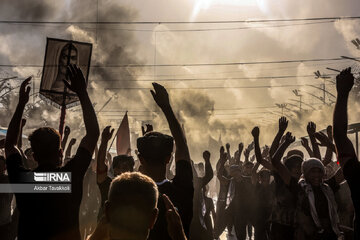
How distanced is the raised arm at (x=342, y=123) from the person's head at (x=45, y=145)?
184 centimetres

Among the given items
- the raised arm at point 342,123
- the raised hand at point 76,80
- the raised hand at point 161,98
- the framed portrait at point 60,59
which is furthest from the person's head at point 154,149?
the framed portrait at point 60,59

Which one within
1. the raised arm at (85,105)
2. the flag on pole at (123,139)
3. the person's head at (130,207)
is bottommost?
the person's head at (130,207)

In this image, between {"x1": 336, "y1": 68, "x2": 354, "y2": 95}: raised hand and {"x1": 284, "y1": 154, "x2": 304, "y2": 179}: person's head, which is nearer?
{"x1": 336, "y1": 68, "x2": 354, "y2": 95}: raised hand

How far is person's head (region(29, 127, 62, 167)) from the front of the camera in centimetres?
262

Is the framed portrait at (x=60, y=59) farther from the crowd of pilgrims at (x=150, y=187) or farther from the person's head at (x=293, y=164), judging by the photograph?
the person's head at (x=293, y=164)

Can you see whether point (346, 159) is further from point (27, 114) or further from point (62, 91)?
point (27, 114)

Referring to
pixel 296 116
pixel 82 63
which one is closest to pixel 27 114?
pixel 296 116

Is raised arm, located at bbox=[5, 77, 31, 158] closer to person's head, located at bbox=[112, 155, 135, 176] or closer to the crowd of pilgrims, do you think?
the crowd of pilgrims

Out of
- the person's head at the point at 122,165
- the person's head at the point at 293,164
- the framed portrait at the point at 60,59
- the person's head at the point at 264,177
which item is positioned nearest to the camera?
the person's head at the point at 122,165

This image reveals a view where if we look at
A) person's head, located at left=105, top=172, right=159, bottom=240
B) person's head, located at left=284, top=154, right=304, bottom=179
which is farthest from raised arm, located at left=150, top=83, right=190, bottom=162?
person's head, located at left=284, top=154, right=304, bottom=179

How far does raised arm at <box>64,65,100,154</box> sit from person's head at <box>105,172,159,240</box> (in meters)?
0.98

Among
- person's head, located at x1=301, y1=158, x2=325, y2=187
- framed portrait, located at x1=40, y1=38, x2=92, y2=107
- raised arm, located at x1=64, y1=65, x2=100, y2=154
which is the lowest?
person's head, located at x1=301, y1=158, x2=325, y2=187

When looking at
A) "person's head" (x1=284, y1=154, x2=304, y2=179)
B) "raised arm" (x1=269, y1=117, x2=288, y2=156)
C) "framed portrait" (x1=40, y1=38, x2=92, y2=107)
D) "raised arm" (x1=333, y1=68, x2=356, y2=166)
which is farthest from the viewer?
"framed portrait" (x1=40, y1=38, x2=92, y2=107)

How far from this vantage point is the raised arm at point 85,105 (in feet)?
8.54
